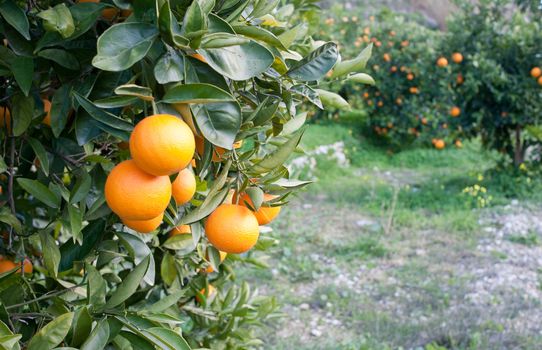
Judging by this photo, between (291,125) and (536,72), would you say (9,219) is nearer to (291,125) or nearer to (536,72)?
(291,125)

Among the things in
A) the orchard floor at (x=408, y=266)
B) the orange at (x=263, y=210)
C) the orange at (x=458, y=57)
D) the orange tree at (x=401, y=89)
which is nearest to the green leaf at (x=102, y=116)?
the orange at (x=263, y=210)

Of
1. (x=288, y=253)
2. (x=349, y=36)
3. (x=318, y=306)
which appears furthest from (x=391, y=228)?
(x=349, y=36)

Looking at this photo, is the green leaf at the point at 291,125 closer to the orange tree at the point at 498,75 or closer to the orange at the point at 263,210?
the orange at the point at 263,210

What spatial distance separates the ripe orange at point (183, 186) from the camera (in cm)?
86

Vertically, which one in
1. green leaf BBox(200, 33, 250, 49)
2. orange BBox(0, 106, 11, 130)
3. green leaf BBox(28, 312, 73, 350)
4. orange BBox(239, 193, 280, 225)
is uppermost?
green leaf BBox(200, 33, 250, 49)

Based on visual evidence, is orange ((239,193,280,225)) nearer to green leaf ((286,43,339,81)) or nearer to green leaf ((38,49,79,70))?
green leaf ((286,43,339,81))

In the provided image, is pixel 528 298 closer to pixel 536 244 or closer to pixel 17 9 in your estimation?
pixel 536 244

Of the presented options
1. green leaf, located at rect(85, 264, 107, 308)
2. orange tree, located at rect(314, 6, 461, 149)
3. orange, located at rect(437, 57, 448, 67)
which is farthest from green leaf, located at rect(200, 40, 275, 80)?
orange tree, located at rect(314, 6, 461, 149)

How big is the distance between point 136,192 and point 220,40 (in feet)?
0.68

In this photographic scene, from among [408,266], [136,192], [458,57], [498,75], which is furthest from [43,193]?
[458,57]

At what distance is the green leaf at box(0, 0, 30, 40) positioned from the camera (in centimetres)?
82

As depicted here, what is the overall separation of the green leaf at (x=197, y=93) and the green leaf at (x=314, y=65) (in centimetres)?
24

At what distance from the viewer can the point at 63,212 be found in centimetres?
96

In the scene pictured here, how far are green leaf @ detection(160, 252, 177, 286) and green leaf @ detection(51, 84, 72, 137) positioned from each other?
0.44 meters
